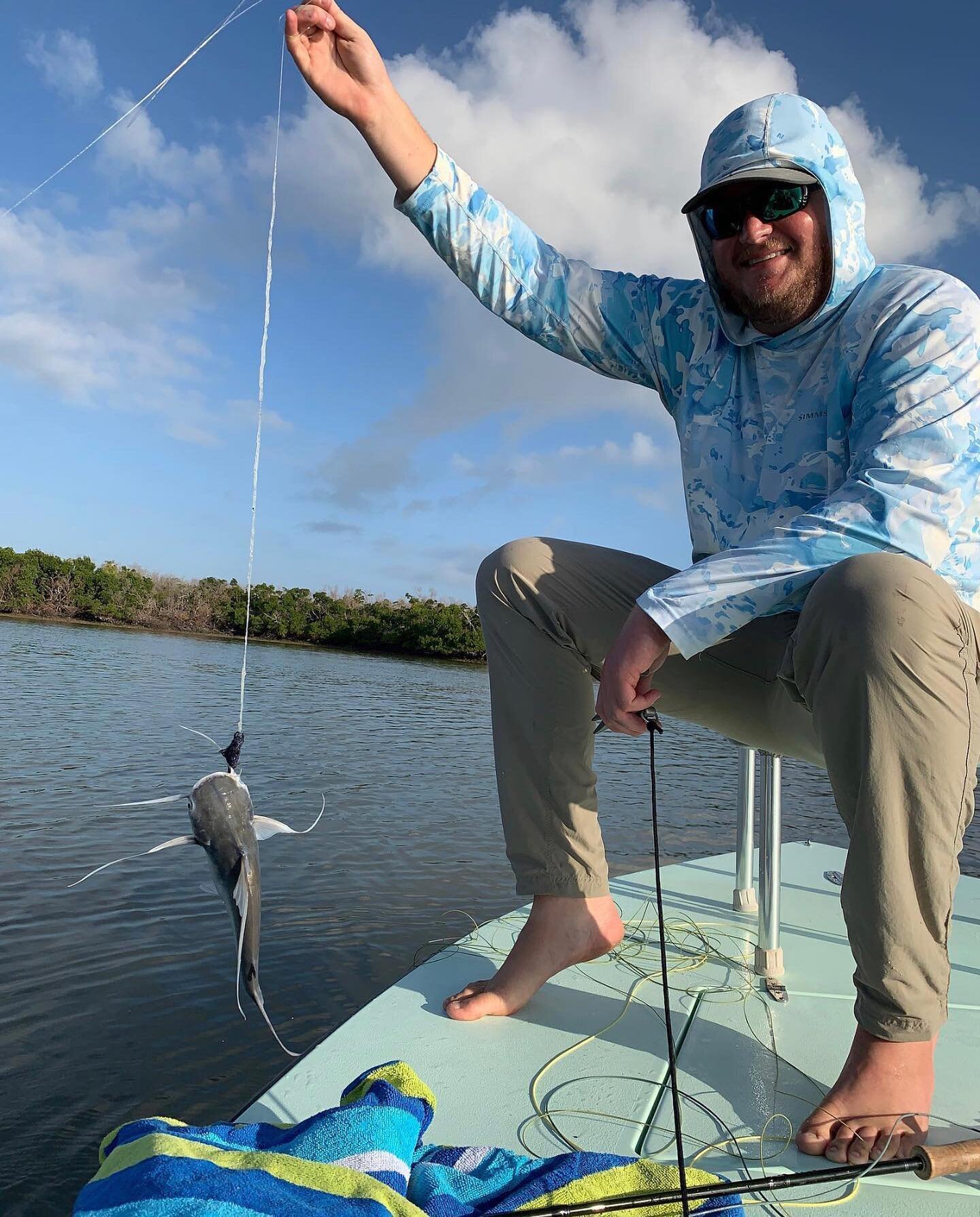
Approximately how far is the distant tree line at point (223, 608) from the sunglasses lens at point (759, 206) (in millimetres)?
27925

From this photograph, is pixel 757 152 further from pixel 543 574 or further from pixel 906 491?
pixel 543 574

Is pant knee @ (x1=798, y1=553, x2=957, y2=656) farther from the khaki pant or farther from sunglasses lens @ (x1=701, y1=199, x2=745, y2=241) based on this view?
sunglasses lens @ (x1=701, y1=199, x2=745, y2=241)

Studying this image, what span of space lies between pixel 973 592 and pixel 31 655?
1822cm

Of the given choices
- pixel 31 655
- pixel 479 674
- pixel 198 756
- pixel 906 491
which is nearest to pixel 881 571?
pixel 906 491

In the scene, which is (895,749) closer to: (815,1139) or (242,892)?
(815,1139)

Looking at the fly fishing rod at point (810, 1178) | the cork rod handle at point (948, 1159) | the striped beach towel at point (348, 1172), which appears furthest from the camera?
the cork rod handle at point (948, 1159)

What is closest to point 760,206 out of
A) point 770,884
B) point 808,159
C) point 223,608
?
point 808,159

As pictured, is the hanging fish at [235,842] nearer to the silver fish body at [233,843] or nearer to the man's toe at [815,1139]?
the silver fish body at [233,843]

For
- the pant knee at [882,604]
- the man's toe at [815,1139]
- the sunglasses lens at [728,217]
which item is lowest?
Result: the man's toe at [815,1139]

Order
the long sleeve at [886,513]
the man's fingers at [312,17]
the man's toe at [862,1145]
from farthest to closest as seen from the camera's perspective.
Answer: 1. the man's fingers at [312,17]
2. the long sleeve at [886,513]
3. the man's toe at [862,1145]

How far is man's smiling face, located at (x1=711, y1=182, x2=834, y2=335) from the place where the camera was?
1796 millimetres

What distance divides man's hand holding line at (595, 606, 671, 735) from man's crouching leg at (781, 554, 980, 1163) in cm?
30

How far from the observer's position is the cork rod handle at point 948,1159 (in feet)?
3.90

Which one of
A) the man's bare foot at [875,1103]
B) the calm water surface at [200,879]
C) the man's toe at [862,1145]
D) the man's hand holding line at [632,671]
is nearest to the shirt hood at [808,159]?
the man's hand holding line at [632,671]
